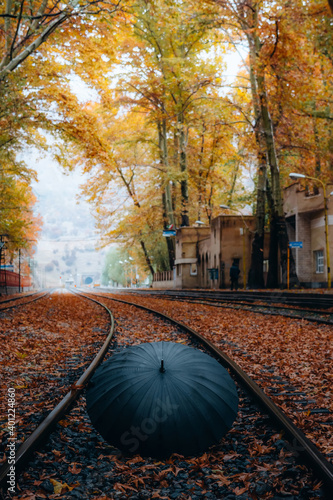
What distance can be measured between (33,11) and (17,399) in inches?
442

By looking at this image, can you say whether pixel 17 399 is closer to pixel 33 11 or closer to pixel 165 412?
pixel 165 412

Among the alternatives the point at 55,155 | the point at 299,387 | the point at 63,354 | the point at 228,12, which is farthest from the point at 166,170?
the point at 299,387

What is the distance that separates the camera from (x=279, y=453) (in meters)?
3.09

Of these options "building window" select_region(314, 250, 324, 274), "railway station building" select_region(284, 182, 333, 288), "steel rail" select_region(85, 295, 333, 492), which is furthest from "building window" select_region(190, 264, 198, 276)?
"steel rail" select_region(85, 295, 333, 492)

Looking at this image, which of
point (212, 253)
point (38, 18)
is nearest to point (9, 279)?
point (212, 253)

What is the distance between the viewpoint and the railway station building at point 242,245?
31.4 metres

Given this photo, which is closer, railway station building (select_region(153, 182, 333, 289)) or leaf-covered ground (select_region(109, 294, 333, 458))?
leaf-covered ground (select_region(109, 294, 333, 458))

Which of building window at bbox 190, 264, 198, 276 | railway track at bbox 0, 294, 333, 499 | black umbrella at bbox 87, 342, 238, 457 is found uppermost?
building window at bbox 190, 264, 198, 276

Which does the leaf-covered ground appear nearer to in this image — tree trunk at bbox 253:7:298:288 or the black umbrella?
the black umbrella

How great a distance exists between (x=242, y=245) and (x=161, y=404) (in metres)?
34.5

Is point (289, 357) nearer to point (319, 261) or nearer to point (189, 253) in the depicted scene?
point (319, 261)

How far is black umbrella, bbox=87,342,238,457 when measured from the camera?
3.06m

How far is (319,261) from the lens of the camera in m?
32.0

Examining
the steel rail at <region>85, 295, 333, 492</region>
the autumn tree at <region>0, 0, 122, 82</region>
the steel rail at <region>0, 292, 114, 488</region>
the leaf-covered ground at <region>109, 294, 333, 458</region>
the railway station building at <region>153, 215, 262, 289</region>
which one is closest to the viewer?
the steel rail at <region>85, 295, 333, 492</region>
